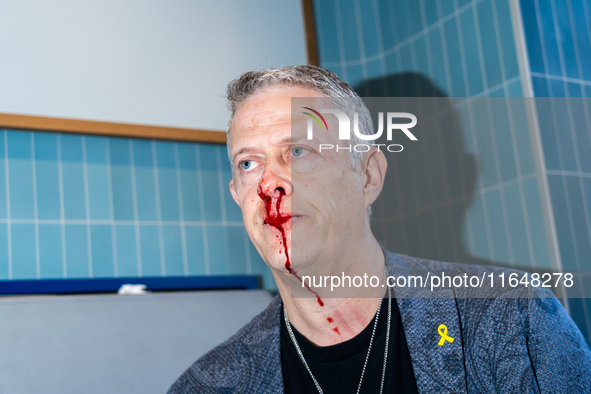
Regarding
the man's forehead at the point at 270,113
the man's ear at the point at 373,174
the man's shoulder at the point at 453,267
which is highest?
the man's forehead at the point at 270,113

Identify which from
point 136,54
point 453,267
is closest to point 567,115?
point 453,267

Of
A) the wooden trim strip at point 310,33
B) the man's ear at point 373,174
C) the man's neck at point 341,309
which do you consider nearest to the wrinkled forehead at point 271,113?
the man's ear at point 373,174

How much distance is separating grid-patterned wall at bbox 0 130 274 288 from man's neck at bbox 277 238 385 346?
823 millimetres

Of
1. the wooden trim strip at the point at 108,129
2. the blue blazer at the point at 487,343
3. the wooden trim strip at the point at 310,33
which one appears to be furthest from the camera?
the wooden trim strip at the point at 310,33

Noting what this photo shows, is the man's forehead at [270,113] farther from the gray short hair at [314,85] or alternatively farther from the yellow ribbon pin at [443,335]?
the yellow ribbon pin at [443,335]

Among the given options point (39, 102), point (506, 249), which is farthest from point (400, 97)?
point (39, 102)

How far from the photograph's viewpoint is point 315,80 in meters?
1.08

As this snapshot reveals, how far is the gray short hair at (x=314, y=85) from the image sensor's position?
107 centimetres

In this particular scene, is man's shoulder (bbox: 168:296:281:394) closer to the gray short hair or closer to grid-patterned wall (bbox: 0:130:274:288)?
the gray short hair

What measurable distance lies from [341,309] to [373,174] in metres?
0.24

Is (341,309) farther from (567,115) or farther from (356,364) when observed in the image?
(567,115)

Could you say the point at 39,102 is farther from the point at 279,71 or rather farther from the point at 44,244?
the point at 279,71

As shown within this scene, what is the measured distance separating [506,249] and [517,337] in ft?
2.33

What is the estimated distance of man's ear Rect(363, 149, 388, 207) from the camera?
1094 mm
